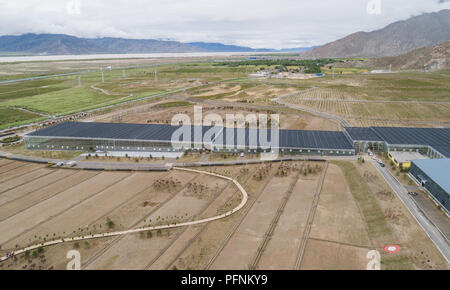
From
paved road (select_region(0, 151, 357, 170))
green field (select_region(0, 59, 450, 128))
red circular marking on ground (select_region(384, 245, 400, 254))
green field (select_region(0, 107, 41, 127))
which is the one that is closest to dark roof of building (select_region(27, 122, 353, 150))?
paved road (select_region(0, 151, 357, 170))

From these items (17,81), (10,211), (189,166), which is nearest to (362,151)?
(189,166)

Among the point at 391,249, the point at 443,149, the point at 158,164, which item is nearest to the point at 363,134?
the point at 443,149

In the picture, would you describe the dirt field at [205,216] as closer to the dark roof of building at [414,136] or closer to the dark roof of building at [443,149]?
the dark roof of building at [443,149]

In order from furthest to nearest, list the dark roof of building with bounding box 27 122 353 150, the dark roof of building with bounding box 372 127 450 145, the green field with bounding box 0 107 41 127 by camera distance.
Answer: the green field with bounding box 0 107 41 127
the dark roof of building with bounding box 27 122 353 150
the dark roof of building with bounding box 372 127 450 145

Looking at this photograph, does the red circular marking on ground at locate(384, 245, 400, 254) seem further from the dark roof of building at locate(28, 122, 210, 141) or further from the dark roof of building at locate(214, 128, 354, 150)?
the dark roof of building at locate(28, 122, 210, 141)

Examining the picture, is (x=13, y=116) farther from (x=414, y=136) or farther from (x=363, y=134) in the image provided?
(x=414, y=136)

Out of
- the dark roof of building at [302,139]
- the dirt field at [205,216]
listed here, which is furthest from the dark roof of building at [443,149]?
the dark roof of building at [302,139]
